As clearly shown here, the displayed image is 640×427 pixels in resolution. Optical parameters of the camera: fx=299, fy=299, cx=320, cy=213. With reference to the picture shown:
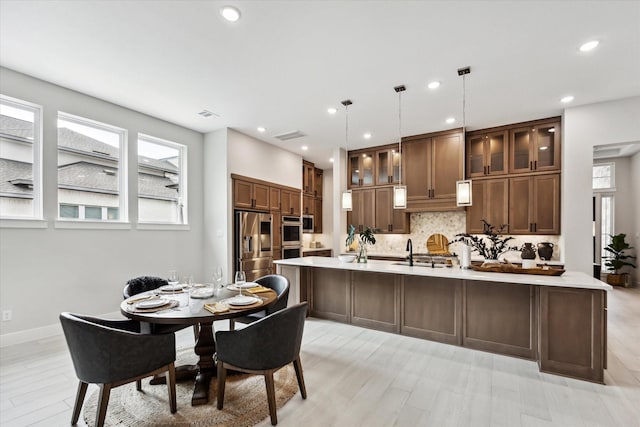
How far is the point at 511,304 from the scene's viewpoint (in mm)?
3031

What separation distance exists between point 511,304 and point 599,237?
619 centimetres

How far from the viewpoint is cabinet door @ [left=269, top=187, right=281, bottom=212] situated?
20.0 feet

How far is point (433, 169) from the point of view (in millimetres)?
5473

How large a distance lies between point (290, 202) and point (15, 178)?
14.1 ft

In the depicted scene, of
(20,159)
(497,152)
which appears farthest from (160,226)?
(497,152)

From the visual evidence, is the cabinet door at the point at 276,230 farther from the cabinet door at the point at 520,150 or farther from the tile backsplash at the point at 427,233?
the cabinet door at the point at 520,150

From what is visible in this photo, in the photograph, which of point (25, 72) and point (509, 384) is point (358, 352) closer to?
point (509, 384)

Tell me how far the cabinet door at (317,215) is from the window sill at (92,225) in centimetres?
432

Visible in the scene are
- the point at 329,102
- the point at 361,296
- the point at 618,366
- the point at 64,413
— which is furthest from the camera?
the point at 329,102

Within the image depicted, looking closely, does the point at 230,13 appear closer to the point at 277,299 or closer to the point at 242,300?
the point at 242,300

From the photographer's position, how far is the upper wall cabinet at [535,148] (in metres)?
4.70

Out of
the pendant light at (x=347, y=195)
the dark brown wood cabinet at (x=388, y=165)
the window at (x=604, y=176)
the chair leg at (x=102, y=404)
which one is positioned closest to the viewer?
the chair leg at (x=102, y=404)

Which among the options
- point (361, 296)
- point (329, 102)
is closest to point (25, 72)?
point (329, 102)

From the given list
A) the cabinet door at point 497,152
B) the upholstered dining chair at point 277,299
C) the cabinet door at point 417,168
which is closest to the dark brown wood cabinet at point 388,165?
the cabinet door at point 417,168
